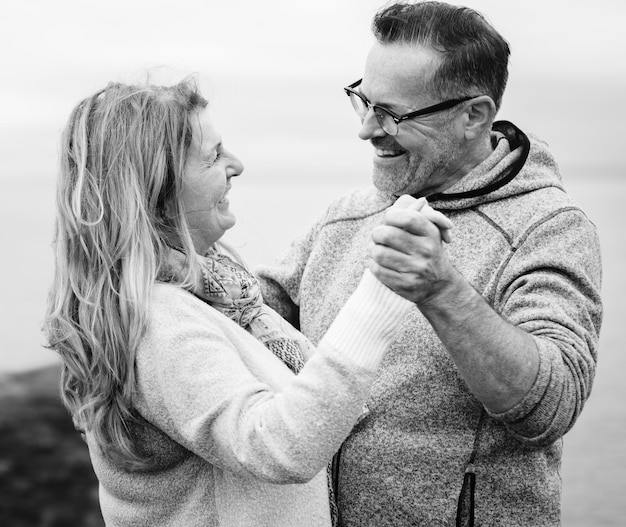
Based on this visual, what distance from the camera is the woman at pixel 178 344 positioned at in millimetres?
2070

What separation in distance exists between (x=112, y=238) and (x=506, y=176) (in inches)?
52.9

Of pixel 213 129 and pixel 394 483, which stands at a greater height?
pixel 213 129

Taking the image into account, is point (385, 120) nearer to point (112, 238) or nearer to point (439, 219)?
point (439, 219)

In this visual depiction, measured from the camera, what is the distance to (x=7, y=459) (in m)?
5.85

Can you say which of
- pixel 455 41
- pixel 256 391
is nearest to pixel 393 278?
pixel 256 391

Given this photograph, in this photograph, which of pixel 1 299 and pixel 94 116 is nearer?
pixel 94 116

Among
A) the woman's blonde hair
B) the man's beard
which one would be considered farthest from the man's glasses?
the woman's blonde hair

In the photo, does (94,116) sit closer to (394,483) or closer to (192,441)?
(192,441)

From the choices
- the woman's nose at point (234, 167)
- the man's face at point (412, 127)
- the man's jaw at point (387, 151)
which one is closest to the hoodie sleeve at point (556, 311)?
the man's face at point (412, 127)

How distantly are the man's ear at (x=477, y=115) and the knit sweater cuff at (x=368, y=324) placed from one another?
106 centimetres

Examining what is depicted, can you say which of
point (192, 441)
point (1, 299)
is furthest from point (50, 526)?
point (1, 299)

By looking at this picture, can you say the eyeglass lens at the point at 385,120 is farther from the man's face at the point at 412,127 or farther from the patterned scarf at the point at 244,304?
the patterned scarf at the point at 244,304

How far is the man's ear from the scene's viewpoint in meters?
3.03

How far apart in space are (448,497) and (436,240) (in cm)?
100
